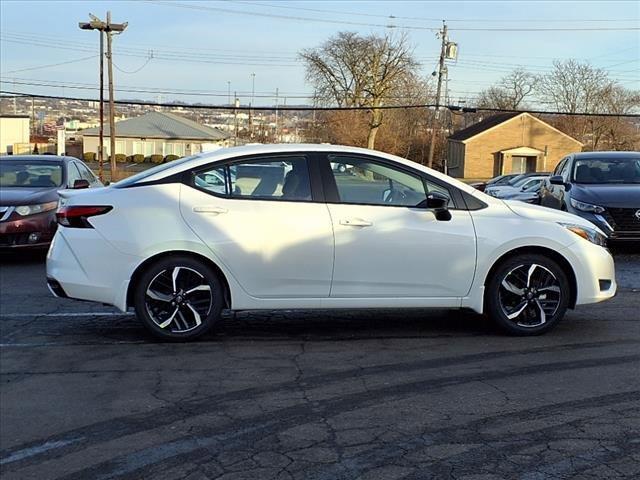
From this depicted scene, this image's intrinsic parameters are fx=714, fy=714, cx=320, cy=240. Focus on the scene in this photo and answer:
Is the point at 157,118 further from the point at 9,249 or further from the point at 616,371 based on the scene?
the point at 616,371

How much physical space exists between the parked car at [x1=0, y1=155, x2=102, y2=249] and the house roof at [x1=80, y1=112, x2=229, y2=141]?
67560mm

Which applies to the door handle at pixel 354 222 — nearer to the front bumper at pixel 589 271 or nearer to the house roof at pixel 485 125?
the front bumper at pixel 589 271

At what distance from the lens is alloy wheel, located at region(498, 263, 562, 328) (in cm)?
604

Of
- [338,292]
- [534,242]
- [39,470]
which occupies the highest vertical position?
[534,242]

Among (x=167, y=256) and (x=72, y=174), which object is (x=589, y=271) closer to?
(x=167, y=256)

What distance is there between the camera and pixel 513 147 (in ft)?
225

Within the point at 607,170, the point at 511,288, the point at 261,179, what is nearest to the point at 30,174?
the point at 261,179

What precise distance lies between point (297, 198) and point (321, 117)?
2324 inches

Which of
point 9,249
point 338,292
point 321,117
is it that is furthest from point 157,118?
point 338,292

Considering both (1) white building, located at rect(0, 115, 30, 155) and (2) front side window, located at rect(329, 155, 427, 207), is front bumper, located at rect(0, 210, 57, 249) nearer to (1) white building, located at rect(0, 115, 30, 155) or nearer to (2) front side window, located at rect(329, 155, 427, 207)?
(2) front side window, located at rect(329, 155, 427, 207)

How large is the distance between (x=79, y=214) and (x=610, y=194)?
8.21 metres

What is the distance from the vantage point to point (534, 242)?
19.6 ft

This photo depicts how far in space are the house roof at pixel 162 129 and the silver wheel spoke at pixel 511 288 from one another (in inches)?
2932

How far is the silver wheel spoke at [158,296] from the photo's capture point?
229 inches
